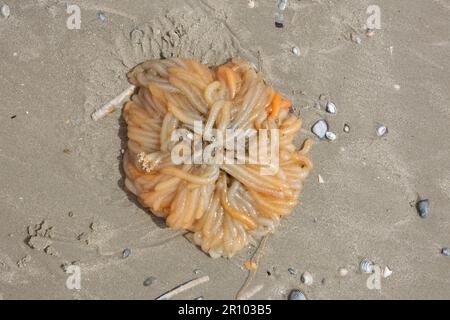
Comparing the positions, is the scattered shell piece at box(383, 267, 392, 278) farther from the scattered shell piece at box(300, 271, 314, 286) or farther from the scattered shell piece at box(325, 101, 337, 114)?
the scattered shell piece at box(325, 101, 337, 114)

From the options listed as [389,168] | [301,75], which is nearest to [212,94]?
[301,75]

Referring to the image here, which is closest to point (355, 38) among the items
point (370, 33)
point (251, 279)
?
point (370, 33)

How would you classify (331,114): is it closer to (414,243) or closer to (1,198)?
(414,243)

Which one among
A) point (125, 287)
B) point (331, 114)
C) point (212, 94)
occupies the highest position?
point (212, 94)

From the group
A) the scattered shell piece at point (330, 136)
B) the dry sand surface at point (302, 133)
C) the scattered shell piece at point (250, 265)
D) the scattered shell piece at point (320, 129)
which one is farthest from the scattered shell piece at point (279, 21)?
the scattered shell piece at point (250, 265)

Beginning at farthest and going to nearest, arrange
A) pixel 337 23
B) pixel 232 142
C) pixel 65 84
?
pixel 337 23, pixel 65 84, pixel 232 142

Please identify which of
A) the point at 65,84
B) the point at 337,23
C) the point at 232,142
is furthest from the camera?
the point at 337,23

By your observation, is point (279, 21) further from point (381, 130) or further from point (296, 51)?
point (381, 130)
